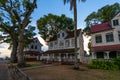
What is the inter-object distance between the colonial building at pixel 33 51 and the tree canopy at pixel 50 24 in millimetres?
4465

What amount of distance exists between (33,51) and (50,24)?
43.1 ft

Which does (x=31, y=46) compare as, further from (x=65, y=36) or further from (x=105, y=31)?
(x=105, y=31)

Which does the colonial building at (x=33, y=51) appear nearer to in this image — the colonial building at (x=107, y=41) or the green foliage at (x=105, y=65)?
the colonial building at (x=107, y=41)

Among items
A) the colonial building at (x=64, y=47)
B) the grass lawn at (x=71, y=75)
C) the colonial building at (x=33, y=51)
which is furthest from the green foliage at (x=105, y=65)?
the colonial building at (x=33, y=51)

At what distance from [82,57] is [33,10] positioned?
54.6 ft

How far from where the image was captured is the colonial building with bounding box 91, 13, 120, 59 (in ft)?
96.6

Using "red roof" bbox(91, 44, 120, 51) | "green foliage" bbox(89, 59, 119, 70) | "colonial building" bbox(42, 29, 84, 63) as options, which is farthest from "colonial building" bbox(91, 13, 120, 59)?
"colonial building" bbox(42, 29, 84, 63)

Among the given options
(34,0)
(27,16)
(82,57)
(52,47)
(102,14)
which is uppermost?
(102,14)

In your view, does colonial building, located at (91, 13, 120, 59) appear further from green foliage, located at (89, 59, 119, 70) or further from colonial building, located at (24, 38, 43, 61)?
colonial building, located at (24, 38, 43, 61)

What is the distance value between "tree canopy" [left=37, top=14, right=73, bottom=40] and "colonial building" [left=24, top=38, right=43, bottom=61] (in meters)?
4.46

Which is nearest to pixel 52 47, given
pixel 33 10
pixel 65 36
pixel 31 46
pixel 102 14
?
pixel 65 36

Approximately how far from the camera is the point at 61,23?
67312mm

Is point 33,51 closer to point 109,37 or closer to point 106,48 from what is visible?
point 109,37

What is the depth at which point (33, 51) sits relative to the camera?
64750 millimetres
